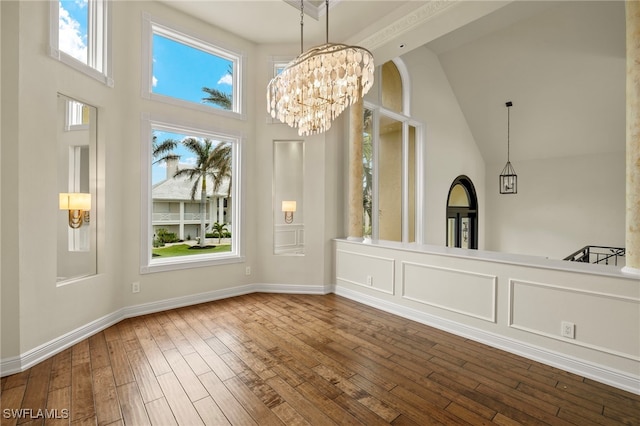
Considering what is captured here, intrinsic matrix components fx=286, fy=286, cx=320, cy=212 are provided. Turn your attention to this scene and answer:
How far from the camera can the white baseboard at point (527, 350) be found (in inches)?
88.2

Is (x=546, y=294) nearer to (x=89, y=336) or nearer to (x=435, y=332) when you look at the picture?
(x=435, y=332)

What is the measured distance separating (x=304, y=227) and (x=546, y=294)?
10.2 feet

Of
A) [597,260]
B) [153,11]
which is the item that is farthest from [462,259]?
[597,260]

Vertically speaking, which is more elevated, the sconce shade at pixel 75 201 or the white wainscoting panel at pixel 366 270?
the sconce shade at pixel 75 201

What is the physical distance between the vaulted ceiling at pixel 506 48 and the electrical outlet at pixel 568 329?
3.17 metres

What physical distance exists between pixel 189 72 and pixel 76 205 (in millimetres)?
2347

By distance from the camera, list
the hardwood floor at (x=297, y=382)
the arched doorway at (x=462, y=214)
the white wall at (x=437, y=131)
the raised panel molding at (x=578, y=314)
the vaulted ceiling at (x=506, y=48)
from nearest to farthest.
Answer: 1. the hardwood floor at (x=297, y=382)
2. the raised panel molding at (x=578, y=314)
3. the vaulted ceiling at (x=506, y=48)
4. the white wall at (x=437, y=131)
5. the arched doorway at (x=462, y=214)

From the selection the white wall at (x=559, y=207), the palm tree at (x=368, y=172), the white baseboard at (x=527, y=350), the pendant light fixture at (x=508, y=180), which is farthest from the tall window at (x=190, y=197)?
the white wall at (x=559, y=207)

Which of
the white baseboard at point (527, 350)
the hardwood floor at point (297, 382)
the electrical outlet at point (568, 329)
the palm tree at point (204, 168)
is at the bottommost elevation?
the hardwood floor at point (297, 382)

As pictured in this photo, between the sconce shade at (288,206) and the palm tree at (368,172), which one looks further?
the palm tree at (368,172)

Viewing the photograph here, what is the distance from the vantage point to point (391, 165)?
19.6ft

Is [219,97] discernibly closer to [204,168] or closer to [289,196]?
[204,168]

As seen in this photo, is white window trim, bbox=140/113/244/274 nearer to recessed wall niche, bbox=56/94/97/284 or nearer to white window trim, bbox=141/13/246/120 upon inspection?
white window trim, bbox=141/13/246/120

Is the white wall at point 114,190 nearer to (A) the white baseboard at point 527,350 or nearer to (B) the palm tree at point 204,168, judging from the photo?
(B) the palm tree at point 204,168
